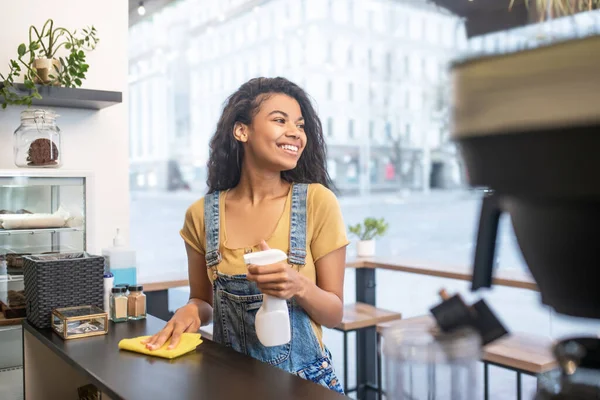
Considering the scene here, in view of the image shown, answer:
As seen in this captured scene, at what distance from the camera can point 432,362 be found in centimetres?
38

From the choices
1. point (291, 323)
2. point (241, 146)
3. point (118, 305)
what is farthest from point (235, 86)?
point (291, 323)

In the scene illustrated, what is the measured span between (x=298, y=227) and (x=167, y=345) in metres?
0.46

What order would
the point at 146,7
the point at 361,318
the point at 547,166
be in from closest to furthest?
the point at 547,166 → the point at 361,318 → the point at 146,7

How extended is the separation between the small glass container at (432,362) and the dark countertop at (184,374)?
80 cm

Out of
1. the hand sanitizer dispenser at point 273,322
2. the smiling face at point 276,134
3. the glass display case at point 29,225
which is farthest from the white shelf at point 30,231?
the hand sanitizer dispenser at point 273,322

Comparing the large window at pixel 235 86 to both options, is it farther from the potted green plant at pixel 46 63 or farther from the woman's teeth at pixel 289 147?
the woman's teeth at pixel 289 147

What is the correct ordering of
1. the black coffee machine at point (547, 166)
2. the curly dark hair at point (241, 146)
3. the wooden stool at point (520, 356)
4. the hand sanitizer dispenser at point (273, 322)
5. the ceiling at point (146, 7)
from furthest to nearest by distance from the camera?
the ceiling at point (146, 7), the wooden stool at point (520, 356), the curly dark hair at point (241, 146), the hand sanitizer dispenser at point (273, 322), the black coffee machine at point (547, 166)

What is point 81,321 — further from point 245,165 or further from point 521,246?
point 521,246

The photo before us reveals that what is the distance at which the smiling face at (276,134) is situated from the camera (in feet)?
5.44

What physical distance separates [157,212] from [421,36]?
173 inches

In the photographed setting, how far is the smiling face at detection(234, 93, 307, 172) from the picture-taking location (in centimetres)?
166

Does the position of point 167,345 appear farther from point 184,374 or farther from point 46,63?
point 46,63

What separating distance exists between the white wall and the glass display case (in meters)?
0.20

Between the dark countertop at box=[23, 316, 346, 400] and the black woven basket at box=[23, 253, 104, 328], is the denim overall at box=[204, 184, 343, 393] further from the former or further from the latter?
the black woven basket at box=[23, 253, 104, 328]
